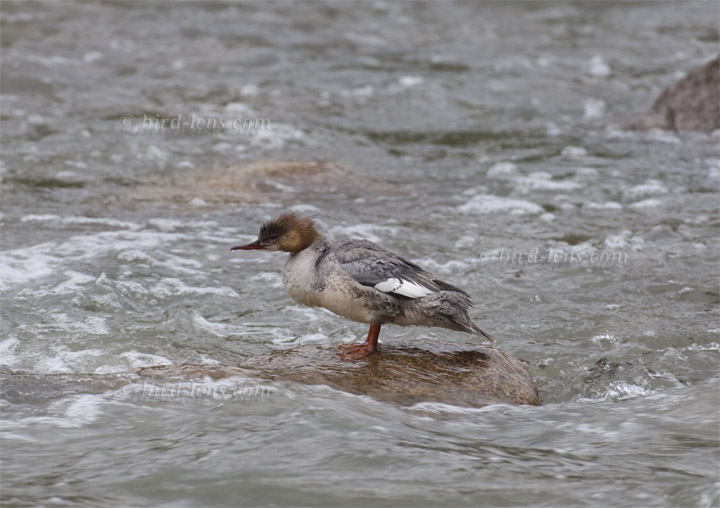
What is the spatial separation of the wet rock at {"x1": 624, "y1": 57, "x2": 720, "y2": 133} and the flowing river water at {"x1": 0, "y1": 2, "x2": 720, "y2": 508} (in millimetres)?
287

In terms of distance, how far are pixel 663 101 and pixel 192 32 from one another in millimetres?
7995

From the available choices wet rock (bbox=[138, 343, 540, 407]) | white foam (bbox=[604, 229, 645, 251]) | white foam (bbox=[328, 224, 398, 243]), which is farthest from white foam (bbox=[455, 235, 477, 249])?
wet rock (bbox=[138, 343, 540, 407])

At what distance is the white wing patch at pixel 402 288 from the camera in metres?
4.80

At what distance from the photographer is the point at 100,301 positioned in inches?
253

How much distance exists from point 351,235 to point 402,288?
3.31m

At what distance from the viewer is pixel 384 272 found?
488 centimetres

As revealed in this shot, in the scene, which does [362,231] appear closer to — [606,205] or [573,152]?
[606,205]

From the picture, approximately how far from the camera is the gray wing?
4.82m

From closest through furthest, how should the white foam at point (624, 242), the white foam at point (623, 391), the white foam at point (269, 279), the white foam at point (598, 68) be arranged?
the white foam at point (623, 391), the white foam at point (269, 279), the white foam at point (624, 242), the white foam at point (598, 68)

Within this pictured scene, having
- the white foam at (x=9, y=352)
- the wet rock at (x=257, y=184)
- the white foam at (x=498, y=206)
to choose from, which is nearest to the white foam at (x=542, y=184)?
the white foam at (x=498, y=206)

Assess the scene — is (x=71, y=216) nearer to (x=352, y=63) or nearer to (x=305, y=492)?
(x=305, y=492)

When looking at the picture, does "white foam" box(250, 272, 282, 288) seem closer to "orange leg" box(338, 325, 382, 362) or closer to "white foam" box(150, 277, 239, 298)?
"white foam" box(150, 277, 239, 298)

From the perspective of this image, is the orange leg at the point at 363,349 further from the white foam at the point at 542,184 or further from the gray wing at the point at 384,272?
the white foam at the point at 542,184

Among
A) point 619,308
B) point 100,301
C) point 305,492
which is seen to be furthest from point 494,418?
point 100,301
